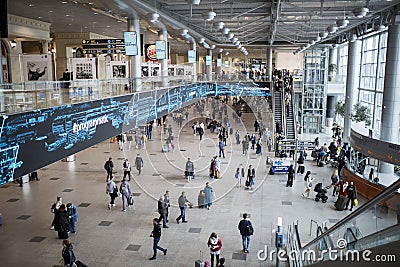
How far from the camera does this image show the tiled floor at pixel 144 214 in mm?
10547


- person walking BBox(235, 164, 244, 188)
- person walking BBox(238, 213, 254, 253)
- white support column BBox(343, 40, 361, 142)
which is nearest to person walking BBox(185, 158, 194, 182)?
person walking BBox(235, 164, 244, 188)

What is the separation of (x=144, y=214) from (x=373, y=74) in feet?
68.8

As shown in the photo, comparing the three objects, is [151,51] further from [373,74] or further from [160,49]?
[373,74]

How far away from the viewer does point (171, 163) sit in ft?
70.6

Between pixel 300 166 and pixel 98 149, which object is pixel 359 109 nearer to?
pixel 300 166

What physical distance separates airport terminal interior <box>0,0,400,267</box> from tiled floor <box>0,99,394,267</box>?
0.22ft

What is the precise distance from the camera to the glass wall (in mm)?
25016

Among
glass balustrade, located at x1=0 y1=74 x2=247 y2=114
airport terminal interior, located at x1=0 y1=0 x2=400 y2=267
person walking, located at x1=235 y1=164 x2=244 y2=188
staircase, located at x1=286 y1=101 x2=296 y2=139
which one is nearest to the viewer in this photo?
glass balustrade, located at x1=0 y1=74 x2=247 y2=114

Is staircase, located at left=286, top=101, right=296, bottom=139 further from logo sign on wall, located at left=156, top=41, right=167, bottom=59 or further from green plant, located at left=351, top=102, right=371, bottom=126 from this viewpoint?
logo sign on wall, located at left=156, top=41, right=167, bottom=59

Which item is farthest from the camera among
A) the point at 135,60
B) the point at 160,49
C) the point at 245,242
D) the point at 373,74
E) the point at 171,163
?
the point at 373,74

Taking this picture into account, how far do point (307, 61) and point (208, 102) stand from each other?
1230cm

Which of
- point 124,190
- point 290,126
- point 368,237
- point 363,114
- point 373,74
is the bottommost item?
point 124,190

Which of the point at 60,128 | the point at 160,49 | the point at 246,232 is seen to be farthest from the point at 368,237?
the point at 160,49

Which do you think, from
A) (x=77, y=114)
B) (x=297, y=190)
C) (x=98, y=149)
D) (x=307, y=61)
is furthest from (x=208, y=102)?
(x=77, y=114)
